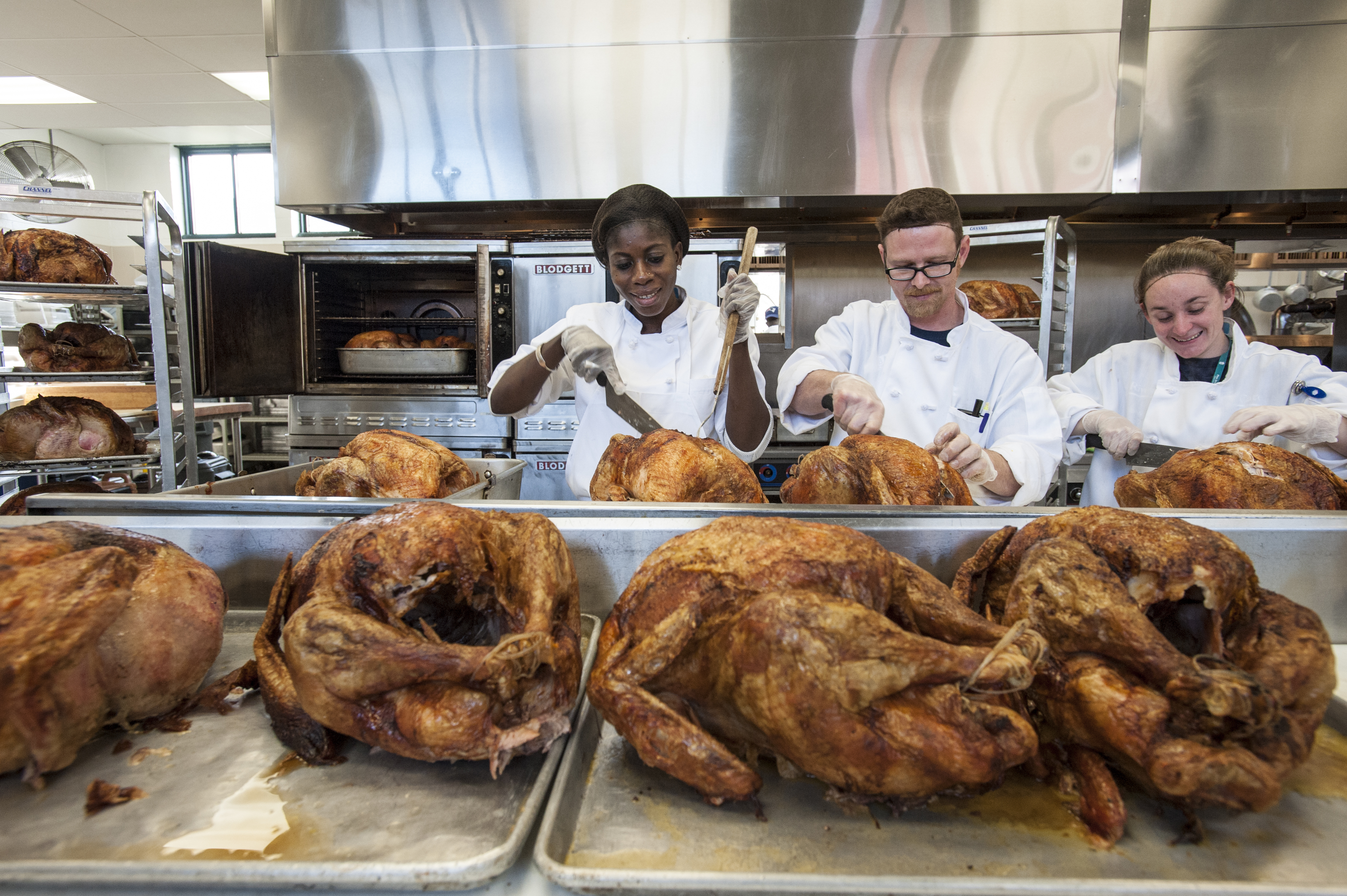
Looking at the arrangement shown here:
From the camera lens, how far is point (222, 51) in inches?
259

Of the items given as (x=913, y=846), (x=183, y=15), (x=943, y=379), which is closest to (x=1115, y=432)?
(x=943, y=379)

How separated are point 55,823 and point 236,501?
2.56 feet

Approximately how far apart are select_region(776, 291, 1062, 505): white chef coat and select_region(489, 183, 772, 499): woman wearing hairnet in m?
0.24

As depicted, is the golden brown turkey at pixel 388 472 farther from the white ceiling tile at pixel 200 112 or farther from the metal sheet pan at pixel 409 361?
the white ceiling tile at pixel 200 112

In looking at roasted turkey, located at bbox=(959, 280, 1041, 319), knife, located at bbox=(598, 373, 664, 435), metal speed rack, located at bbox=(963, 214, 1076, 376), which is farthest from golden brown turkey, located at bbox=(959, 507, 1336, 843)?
roasted turkey, located at bbox=(959, 280, 1041, 319)

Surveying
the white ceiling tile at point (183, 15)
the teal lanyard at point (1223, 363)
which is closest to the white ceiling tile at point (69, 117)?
the white ceiling tile at point (183, 15)

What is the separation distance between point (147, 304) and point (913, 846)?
4861 mm

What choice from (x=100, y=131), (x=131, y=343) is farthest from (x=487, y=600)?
(x=100, y=131)

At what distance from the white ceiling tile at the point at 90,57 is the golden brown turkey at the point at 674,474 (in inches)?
294

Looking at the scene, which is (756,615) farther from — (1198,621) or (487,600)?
(1198,621)

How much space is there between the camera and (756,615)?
2.99ft

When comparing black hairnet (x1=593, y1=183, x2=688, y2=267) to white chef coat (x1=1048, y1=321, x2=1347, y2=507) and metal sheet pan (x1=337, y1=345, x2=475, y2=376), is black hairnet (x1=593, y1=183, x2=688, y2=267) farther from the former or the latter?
metal sheet pan (x1=337, y1=345, x2=475, y2=376)

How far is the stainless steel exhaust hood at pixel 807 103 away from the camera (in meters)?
4.82

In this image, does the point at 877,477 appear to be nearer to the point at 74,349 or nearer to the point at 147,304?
the point at 147,304
